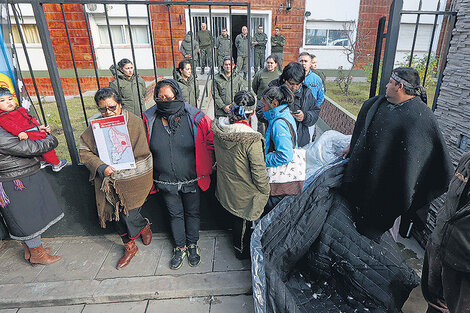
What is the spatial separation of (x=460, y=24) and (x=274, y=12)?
10.2 metres

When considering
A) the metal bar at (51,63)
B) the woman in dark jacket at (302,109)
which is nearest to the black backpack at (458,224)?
the woman in dark jacket at (302,109)

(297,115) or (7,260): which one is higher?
(297,115)

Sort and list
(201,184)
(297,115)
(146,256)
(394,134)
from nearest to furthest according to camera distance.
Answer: (394,134)
(201,184)
(146,256)
(297,115)

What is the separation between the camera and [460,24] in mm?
2602

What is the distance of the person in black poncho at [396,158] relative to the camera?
2.13m

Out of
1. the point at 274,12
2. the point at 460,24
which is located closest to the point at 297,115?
the point at 460,24

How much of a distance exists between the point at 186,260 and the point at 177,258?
11cm

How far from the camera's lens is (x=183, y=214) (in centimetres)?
293

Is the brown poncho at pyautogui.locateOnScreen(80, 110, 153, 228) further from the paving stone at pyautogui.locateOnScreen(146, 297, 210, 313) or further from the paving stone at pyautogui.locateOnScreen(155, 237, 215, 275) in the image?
the paving stone at pyautogui.locateOnScreen(146, 297, 210, 313)

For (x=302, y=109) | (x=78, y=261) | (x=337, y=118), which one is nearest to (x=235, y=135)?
(x=302, y=109)

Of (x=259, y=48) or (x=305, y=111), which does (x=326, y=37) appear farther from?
(x=305, y=111)

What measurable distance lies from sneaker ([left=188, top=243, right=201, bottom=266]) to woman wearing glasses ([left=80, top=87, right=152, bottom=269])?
2.07 ft

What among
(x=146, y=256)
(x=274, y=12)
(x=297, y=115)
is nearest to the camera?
(x=146, y=256)

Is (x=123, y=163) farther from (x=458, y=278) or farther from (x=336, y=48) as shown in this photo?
(x=336, y=48)
